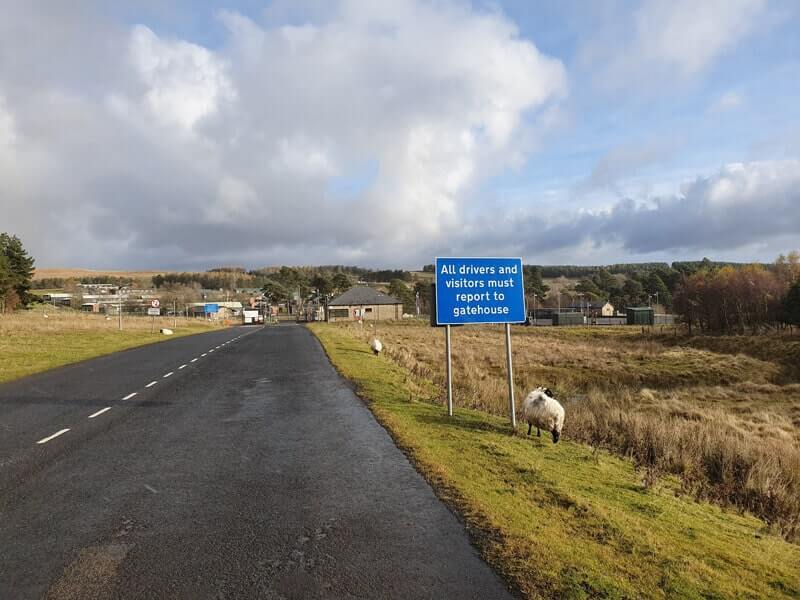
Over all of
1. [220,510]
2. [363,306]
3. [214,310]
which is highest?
[214,310]

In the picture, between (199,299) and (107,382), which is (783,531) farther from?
(199,299)

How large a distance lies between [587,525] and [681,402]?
23951 millimetres

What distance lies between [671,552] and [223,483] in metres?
5.67

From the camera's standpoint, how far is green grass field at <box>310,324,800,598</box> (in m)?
4.71

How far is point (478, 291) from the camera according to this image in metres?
12.4

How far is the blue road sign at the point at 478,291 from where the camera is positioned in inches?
483

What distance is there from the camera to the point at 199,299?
181375 mm

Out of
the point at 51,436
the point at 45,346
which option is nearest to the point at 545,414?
the point at 51,436

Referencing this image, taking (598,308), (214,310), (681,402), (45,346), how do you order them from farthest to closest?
1. (598,308)
2. (214,310)
3. (45,346)
4. (681,402)

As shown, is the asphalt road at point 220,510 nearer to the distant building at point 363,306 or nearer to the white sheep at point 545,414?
the white sheep at point 545,414

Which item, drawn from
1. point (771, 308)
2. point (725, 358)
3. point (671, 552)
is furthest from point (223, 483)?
point (771, 308)

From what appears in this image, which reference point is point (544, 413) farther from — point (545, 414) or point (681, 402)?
point (681, 402)

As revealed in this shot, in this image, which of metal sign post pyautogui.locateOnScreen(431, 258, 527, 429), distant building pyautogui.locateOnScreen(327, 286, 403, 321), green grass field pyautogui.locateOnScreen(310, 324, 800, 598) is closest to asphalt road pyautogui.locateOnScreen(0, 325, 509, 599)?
green grass field pyautogui.locateOnScreen(310, 324, 800, 598)

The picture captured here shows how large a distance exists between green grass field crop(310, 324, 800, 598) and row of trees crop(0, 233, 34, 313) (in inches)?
3396
